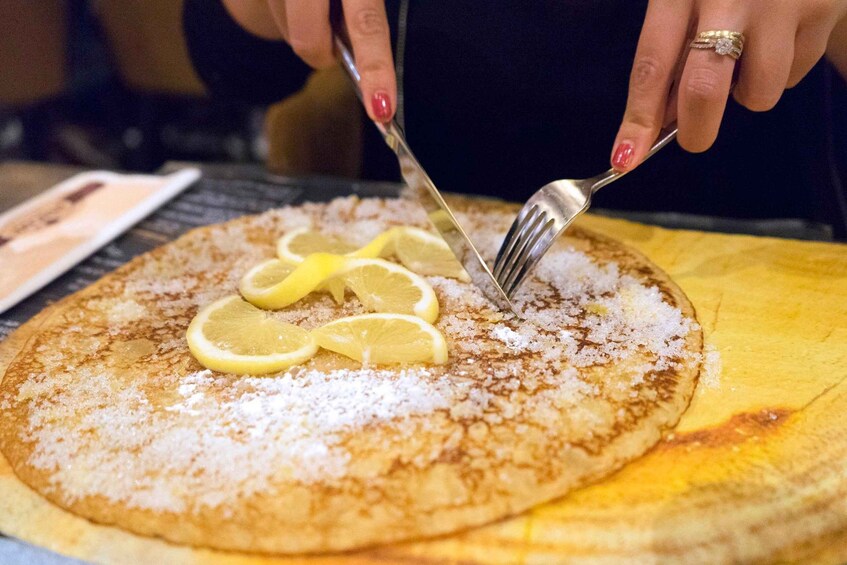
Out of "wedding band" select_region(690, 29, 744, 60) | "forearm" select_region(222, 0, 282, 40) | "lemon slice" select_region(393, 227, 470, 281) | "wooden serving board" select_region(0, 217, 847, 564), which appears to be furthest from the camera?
"forearm" select_region(222, 0, 282, 40)

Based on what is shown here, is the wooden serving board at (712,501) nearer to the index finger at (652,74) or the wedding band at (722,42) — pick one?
the index finger at (652,74)

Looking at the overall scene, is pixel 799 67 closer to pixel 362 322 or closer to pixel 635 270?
pixel 635 270

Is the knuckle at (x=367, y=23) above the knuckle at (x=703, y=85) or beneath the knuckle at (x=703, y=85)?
above

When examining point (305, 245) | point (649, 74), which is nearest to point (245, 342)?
point (305, 245)

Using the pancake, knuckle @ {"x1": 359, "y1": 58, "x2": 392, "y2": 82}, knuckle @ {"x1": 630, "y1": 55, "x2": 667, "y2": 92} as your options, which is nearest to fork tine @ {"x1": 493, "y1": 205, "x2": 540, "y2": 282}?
the pancake

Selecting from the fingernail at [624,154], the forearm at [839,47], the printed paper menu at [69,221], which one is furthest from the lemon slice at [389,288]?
the forearm at [839,47]

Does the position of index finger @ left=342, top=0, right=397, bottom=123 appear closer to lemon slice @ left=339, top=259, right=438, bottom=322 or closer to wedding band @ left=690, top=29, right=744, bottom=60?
lemon slice @ left=339, top=259, right=438, bottom=322
